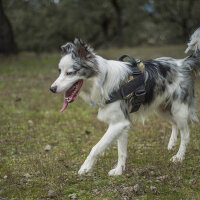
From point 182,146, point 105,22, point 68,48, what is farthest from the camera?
point 105,22

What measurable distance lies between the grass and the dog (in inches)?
13.4

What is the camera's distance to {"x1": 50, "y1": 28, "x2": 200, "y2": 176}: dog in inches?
189

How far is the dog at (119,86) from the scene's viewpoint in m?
4.79

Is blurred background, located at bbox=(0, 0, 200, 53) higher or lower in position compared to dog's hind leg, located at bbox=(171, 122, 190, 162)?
lower

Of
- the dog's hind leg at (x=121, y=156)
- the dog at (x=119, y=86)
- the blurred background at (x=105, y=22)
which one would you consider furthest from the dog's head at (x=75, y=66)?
the blurred background at (x=105, y=22)

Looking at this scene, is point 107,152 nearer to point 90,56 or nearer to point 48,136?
A: point 48,136

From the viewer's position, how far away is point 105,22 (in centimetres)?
3556

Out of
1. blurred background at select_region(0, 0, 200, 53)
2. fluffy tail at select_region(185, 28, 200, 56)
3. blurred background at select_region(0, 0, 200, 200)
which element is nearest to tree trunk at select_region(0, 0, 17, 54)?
blurred background at select_region(0, 0, 200, 200)

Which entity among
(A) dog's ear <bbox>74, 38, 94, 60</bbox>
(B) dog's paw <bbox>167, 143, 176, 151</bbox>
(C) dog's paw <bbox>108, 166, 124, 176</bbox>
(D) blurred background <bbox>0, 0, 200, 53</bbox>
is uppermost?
(A) dog's ear <bbox>74, 38, 94, 60</bbox>

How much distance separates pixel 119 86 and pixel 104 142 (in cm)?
85

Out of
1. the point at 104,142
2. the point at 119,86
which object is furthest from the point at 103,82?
the point at 104,142

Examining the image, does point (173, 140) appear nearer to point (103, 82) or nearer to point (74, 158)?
point (74, 158)

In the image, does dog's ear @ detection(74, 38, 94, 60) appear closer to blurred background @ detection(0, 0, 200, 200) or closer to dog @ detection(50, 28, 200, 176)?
dog @ detection(50, 28, 200, 176)

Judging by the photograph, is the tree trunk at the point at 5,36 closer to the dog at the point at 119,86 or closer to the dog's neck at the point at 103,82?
the dog at the point at 119,86
